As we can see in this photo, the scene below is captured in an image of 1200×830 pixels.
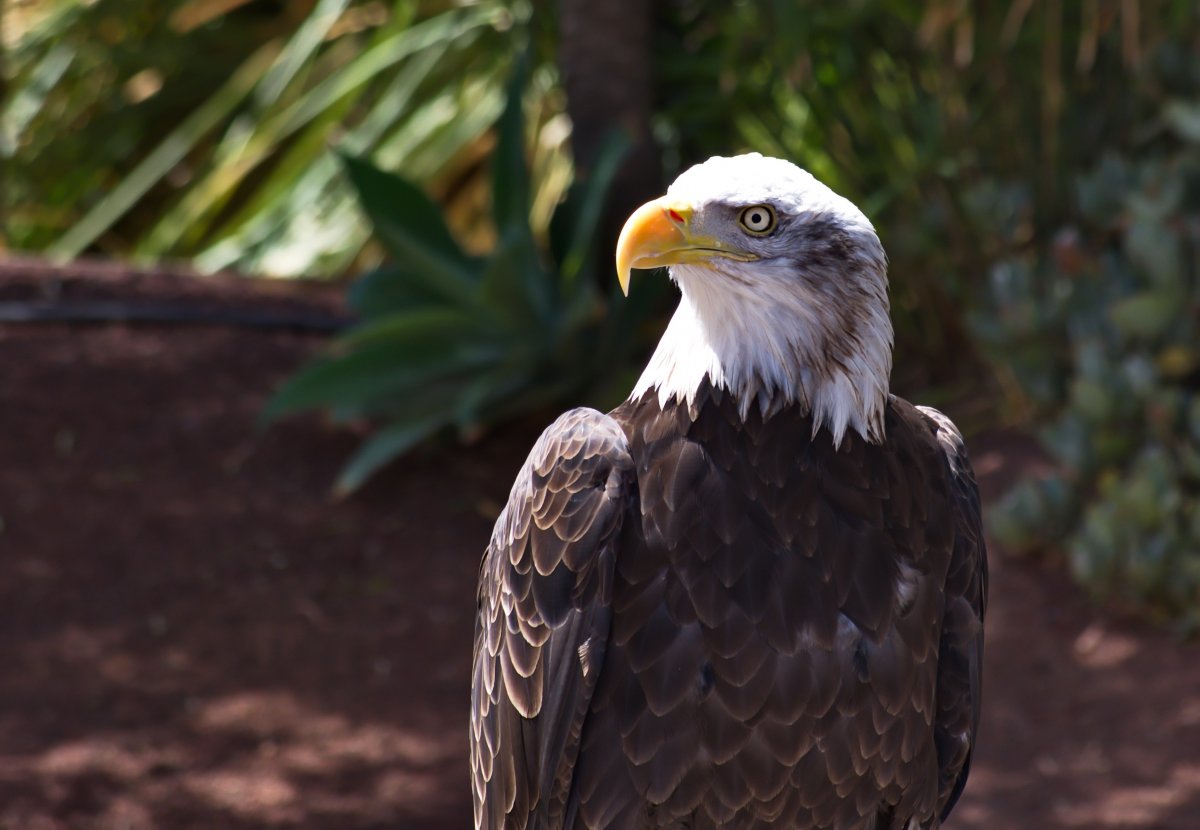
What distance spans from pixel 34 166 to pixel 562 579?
7.07 meters

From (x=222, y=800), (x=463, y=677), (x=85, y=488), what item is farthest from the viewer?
(x=85, y=488)

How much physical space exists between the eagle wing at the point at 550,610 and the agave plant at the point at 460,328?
7.71 ft

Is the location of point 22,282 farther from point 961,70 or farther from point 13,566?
point 961,70

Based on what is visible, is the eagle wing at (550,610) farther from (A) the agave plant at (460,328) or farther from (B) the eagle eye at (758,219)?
(A) the agave plant at (460,328)

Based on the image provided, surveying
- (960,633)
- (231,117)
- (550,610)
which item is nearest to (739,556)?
(550,610)

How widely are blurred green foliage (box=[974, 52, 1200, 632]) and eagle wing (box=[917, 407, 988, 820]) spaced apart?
2.15 m

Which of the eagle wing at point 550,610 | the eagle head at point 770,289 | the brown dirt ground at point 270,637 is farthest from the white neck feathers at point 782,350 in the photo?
the brown dirt ground at point 270,637

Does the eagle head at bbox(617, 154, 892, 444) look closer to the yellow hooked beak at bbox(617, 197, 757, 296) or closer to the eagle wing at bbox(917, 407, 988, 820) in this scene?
the yellow hooked beak at bbox(617, 197, 757, 296)

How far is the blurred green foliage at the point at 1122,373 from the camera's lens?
15.3ft

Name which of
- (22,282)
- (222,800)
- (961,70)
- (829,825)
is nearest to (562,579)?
(829,825)

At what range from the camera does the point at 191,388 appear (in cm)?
566

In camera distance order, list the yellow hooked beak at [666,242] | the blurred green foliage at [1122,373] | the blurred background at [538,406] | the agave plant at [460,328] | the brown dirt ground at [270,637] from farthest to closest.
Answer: the agave plant at [460,328], the blurred green foliage at [1122,373], the blurred background at [538,406], the brown dirt ground at [270,637], the yellow hooked beak at [666,242]

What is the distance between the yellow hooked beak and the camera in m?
2.37

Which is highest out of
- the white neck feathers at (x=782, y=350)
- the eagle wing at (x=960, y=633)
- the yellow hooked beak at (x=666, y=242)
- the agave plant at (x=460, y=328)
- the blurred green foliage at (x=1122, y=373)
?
the agave plant at (x=460, y=328)
